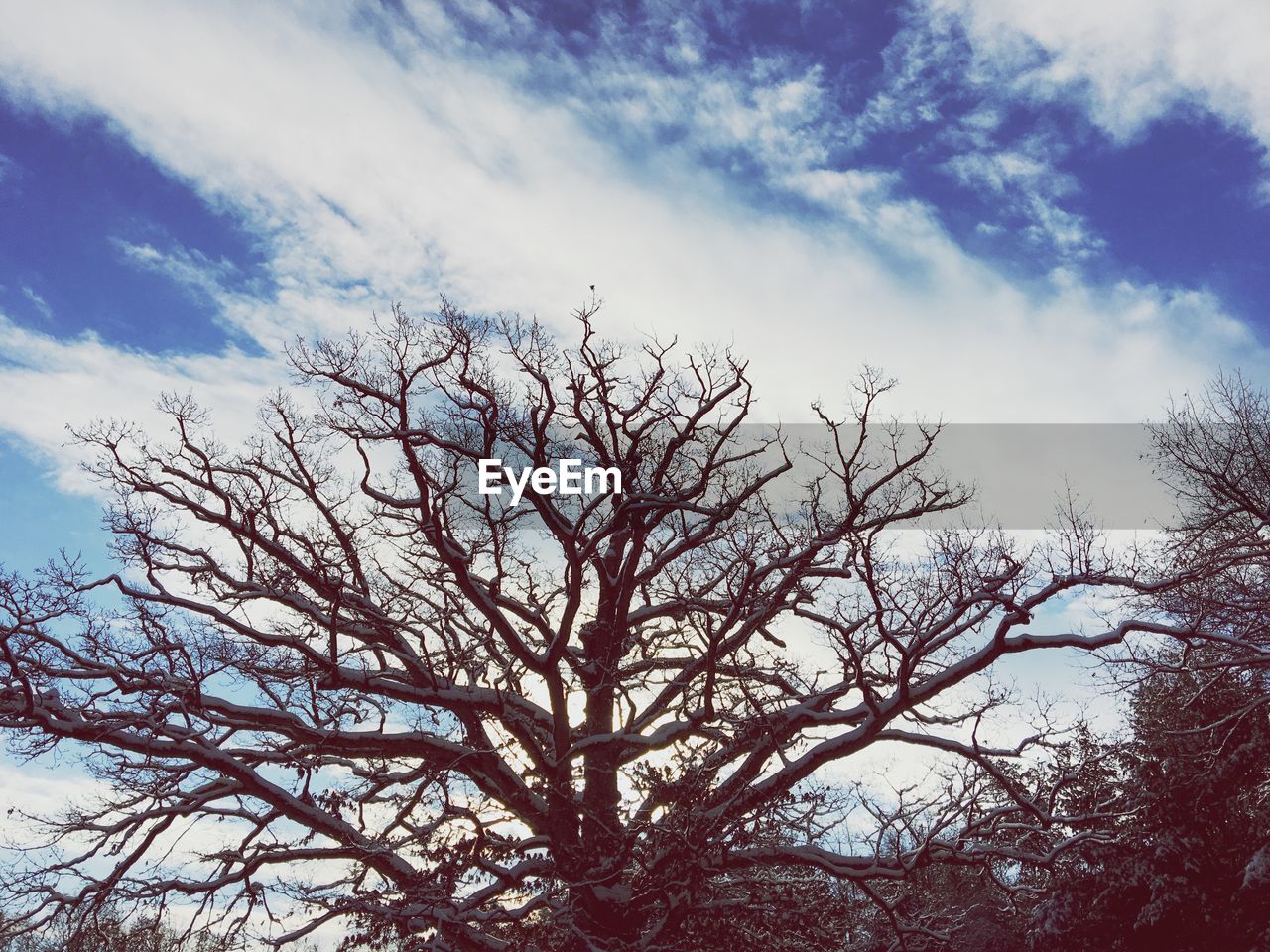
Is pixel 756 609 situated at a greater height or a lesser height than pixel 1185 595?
greater

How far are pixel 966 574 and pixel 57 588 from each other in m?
14.0

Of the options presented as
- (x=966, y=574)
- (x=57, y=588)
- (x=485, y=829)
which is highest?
(x=57, y=588)

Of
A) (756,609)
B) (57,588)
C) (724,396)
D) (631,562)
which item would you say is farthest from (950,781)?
(57,588)

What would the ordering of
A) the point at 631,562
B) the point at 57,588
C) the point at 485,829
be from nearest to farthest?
the point at 485,829 < the point at 57,588 < the point at 631,562

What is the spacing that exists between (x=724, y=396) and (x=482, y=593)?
5069 millimetres

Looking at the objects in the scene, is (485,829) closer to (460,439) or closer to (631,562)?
(631,562)

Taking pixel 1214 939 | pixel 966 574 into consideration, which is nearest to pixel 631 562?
pixel 966 574

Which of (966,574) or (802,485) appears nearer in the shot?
(966,574)

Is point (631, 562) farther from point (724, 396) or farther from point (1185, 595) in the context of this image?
point (1185, 595)

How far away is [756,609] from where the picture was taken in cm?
1445

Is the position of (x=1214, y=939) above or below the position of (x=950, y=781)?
below

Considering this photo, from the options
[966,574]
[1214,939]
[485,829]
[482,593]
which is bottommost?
[1214,939]

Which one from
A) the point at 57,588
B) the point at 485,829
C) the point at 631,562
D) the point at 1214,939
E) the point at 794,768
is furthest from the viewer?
the point at 1214,939

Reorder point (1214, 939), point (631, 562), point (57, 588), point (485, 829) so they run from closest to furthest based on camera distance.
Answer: point (485, 829) → point (57, 588) → point (631, 562) → point (1214, 939)
